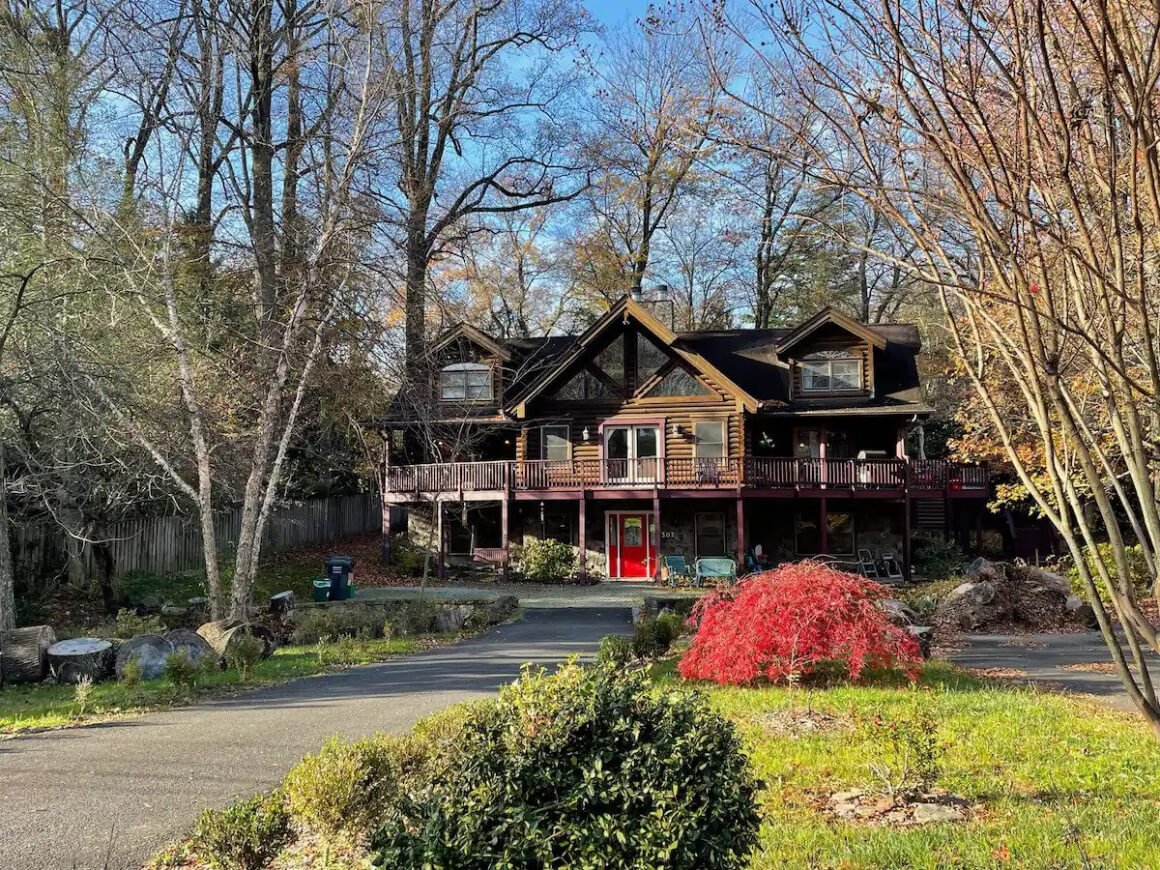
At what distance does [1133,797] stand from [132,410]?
49.0 feet

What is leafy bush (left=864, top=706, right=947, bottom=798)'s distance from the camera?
561 cm

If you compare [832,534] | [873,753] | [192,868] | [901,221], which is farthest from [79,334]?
[832,534]

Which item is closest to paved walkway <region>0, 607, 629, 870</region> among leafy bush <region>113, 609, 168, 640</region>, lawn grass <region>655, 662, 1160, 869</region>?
lawn grass <region>655, 662, 1160, 869</region>

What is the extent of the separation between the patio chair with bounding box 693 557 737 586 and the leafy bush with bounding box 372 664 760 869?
20.8 meters

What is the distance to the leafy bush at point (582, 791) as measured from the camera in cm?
321

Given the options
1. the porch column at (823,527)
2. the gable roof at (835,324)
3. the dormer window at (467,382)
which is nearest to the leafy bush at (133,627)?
the dormer window at (467,382)

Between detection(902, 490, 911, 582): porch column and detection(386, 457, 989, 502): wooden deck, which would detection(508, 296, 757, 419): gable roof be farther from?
detection(902, 490, 911, 582): porch column

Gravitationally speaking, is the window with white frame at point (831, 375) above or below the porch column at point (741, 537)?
above

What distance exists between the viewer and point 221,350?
17.6m

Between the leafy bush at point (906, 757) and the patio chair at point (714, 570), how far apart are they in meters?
18.1

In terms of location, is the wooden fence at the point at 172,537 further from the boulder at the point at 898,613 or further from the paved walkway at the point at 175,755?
the boulder at the point at 898,613

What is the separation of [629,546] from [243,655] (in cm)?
1735

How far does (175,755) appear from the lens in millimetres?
7254

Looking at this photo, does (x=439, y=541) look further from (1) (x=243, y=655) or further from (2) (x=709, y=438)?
(1) (x=243, y=655)
